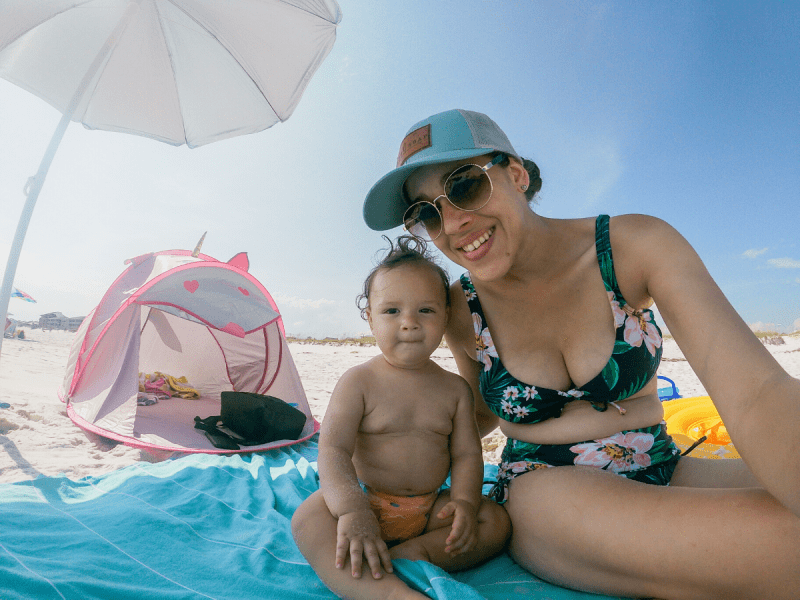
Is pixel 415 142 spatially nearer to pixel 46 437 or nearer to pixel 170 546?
pixel 170 546

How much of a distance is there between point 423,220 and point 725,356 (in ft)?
3.15

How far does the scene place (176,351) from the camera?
5328 millimetres

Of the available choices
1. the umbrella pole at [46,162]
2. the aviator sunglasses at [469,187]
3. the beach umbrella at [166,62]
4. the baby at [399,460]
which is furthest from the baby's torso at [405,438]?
the beach umbrella at [166,62]

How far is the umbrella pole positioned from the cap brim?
4.04 meters

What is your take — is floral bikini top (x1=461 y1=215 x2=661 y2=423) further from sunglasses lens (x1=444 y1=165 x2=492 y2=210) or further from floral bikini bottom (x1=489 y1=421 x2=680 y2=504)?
sunglasses lens (x1=444 y1=165 x2=492 y2=210)

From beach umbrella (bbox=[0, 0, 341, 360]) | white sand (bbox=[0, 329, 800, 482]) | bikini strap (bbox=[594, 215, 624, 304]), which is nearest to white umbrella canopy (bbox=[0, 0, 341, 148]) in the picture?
beach umbrella (bbox=[0, 0, 341, 360])

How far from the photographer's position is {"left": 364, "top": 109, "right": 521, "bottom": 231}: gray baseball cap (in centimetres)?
134

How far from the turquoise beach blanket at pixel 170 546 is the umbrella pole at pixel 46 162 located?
2.63 m

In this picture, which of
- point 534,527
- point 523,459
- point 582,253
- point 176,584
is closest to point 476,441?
point 523,459

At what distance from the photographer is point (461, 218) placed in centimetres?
139

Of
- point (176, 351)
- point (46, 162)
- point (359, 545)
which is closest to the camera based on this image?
point (359, 545)

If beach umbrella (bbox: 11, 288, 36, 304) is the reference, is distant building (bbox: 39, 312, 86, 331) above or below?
below

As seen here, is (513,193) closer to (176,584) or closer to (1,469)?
(176,584)

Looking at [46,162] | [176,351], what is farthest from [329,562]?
[46,162]
